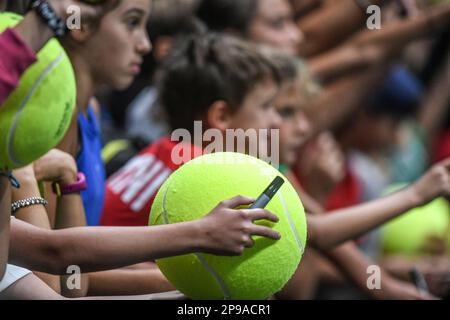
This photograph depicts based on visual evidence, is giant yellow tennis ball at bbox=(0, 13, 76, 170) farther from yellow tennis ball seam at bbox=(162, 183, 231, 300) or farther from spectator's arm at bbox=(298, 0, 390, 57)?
spectator's arm at bbox=(298, 0, 390, 57)

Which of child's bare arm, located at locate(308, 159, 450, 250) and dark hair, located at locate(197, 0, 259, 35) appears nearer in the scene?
child's bare arm, located at locate(308, 159, 450, 250)

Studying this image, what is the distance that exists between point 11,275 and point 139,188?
166 centimetres

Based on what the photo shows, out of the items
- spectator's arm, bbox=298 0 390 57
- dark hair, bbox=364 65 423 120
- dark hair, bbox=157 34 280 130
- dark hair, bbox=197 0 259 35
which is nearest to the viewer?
dark hair, bbox=157 34 280 130

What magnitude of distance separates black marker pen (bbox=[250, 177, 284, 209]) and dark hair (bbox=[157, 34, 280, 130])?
1.98m

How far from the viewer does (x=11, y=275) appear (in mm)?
3346

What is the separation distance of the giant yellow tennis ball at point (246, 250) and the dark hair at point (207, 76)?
189 cm

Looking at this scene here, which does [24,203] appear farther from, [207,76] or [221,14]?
[221,14]

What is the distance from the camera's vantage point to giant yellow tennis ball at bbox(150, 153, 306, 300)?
3.18m

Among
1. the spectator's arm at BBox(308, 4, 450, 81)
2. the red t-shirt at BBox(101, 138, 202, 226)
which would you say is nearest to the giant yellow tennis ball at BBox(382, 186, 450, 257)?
the spectator's arm at BBox(308, 4, 450, 81)

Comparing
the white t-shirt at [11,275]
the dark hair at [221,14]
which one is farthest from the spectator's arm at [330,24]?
the white t-shirt at [11,275]

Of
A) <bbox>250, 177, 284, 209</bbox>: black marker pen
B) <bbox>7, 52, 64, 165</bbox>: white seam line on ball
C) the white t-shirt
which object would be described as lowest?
the white t-shirt
